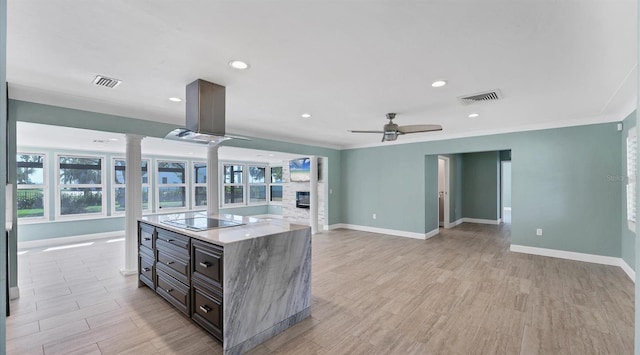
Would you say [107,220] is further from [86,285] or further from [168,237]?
[168,237]

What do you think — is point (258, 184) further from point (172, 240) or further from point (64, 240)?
point (172, 240)

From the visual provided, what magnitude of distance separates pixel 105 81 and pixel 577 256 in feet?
23.6

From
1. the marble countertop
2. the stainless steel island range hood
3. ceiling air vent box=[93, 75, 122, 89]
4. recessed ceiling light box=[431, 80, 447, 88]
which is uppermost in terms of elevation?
ceiling air vent box=[93, 75, 122, 89]

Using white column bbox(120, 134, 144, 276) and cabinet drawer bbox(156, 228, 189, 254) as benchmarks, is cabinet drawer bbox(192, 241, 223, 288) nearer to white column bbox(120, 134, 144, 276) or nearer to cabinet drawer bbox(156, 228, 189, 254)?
cabinet drawer bbox(156, 228, 189, 254)

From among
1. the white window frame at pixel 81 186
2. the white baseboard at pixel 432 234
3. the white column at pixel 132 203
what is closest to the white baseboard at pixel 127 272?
the white column at pixel 132 203

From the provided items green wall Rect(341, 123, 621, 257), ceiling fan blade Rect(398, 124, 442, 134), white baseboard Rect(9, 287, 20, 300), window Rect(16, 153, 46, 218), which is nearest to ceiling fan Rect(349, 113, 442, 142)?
ceiling fan blade Rect(398, 124, 442, 134)

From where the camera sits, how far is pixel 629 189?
3672 millimetres

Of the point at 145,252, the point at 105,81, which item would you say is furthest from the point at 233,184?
the point at 105,81

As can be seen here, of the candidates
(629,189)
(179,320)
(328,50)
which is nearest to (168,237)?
(179,320)

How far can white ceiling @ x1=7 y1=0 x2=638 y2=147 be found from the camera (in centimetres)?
166

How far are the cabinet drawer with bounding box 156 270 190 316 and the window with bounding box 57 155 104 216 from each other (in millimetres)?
5428

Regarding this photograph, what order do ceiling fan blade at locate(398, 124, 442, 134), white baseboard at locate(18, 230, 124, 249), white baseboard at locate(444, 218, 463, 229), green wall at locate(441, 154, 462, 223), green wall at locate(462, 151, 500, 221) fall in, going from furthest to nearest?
green wall at locate(462, 151, 500, 221) < green wall at locate(441, 154, 462, 223) < white baseboard at locate(444, 218, 463, 229) < white baseboard at locate(18, 230, 124, 249) < ceiling fan blade at locate(398, 124, 442, 134)

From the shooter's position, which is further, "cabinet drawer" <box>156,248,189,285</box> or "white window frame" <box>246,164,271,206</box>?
"white window frame" <box>246,164,271,206</box>

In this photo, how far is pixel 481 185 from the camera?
8.34m
